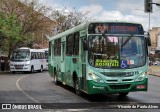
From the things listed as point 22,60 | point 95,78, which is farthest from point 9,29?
point 95,78

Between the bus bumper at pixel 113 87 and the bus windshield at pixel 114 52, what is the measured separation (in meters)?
0.65

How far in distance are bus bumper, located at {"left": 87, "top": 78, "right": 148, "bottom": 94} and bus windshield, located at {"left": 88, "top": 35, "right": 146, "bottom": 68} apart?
651 millimetres

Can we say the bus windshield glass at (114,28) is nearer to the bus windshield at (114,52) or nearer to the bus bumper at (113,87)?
the bus windshield at (114,52)

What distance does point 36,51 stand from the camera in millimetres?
45062

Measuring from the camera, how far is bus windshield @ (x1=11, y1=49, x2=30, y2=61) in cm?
4188

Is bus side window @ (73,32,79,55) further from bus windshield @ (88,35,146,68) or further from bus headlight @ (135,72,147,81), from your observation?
bus headlight @ (135,72,147,81)

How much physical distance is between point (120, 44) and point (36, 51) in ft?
99.4

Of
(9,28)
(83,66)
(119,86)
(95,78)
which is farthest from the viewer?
(9,28)

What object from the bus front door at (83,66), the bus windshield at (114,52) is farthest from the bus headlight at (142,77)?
the bus front door at (83,66)

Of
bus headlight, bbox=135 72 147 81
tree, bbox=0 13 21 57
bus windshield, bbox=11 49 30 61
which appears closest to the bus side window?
bus headlight, bbox=135 72 147 81

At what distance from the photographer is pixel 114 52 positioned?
15.3 metres

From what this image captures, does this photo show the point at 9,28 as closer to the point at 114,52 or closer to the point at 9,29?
the point at 9,29

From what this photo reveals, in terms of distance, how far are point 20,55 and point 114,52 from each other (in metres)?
27.8

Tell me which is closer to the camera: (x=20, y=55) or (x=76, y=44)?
(x=76, y=44)
